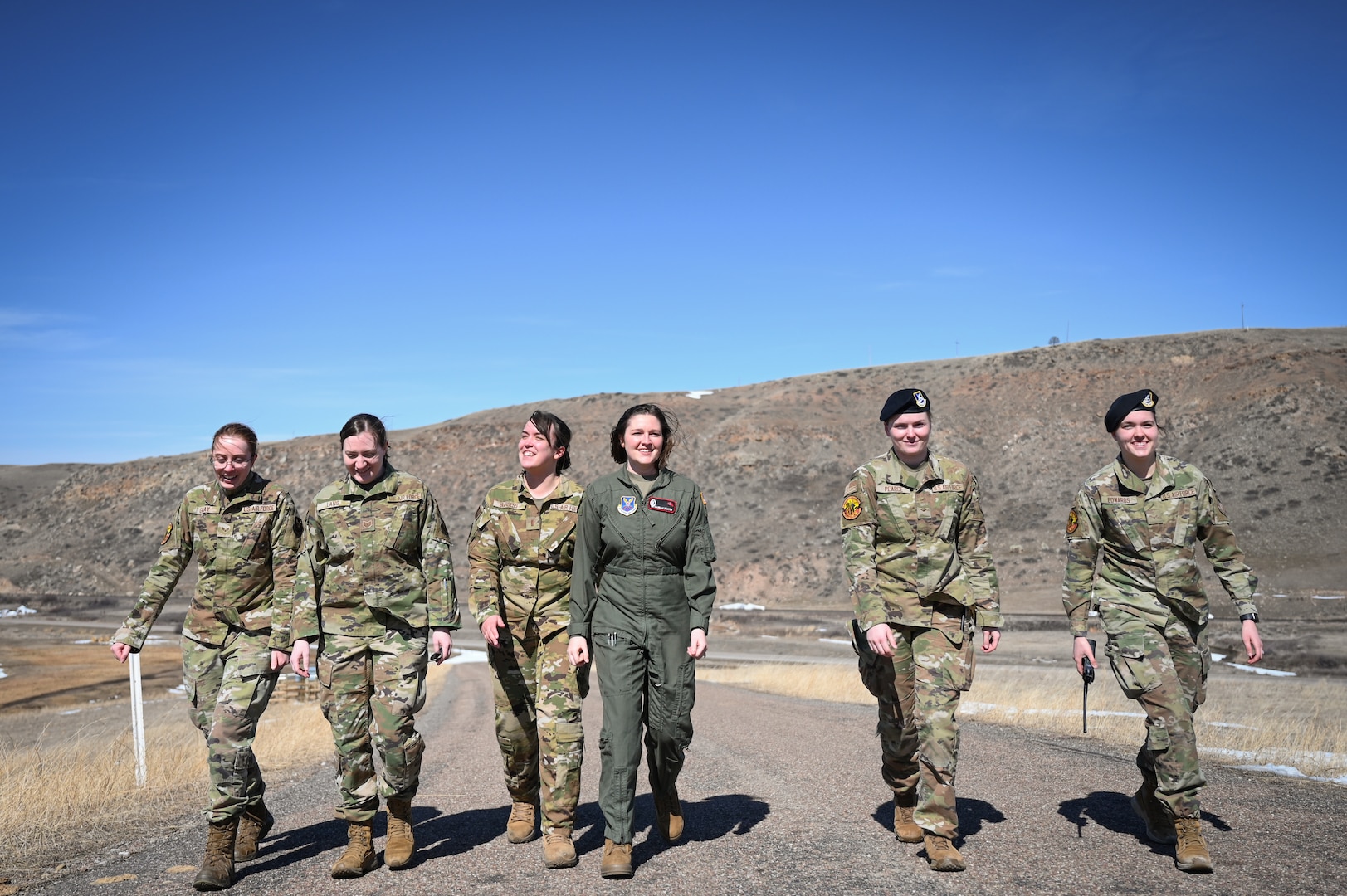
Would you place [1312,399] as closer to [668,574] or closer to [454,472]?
[454,472]

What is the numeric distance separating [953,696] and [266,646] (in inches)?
161

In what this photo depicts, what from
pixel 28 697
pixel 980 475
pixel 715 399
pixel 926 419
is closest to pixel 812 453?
pixel 980 475

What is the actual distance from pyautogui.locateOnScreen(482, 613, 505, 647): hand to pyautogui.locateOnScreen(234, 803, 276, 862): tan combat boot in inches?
68.7

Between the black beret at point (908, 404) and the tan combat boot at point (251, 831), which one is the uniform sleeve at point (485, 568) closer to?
the tan combat boot at point (251, 831)

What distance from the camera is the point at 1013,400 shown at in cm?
7331

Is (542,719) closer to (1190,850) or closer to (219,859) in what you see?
(219,859)

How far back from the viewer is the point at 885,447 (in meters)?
69.4

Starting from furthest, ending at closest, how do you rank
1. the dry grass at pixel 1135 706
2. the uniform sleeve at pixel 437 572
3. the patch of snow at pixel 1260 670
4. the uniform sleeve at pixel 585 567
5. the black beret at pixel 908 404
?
the patch of snow at pixel 1260 670 → the dry grass at pixel 1135 706 → the black beret at pixel 908 404 → the uniform sleeve at pixel 437 572 → the uniform sleeve at pixel 585 567

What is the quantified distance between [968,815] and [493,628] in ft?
11.1

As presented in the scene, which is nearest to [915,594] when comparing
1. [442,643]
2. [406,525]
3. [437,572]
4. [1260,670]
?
[442,643]

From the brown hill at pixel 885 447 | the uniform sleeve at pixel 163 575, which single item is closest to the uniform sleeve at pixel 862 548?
the uniform sleeve at pixel 163 575

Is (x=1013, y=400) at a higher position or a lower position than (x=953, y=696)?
higher

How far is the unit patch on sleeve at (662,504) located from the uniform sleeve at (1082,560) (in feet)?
8.02

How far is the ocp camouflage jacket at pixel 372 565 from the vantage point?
5715mm
